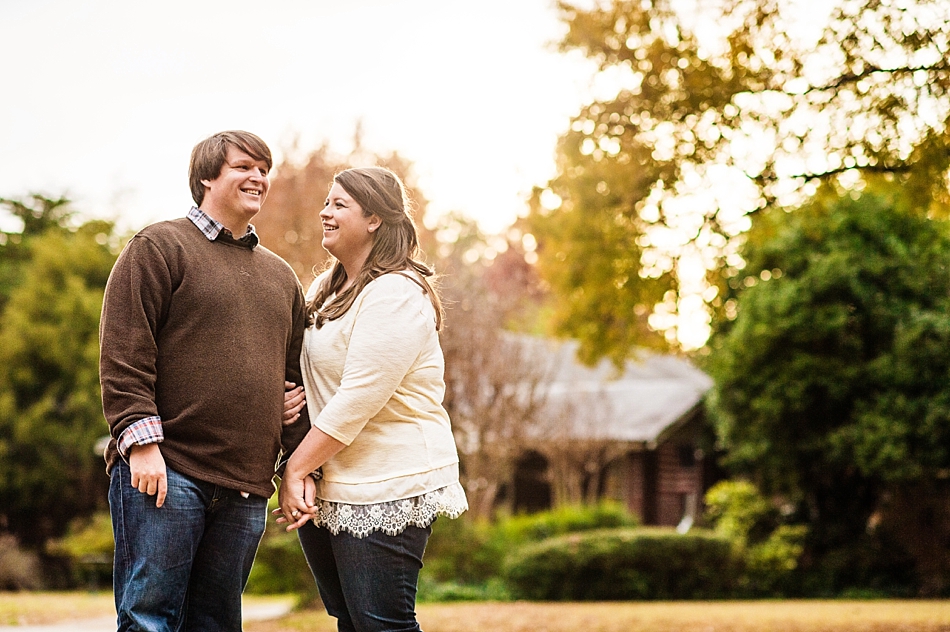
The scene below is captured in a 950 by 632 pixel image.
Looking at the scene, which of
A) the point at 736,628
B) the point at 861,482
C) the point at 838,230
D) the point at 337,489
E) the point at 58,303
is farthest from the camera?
the point at 58,303

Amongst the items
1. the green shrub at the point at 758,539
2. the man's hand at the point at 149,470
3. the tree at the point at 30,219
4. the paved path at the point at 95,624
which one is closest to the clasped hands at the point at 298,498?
the man's hand at the point at 149,470

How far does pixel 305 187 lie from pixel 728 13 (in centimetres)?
1001

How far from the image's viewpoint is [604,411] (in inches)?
798

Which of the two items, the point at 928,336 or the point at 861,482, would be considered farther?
the point at 861,482

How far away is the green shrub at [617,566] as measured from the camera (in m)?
13.5

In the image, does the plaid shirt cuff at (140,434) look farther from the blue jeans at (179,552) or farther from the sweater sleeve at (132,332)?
the blue jeans at (179,552)

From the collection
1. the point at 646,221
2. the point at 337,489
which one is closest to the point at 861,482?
the point at 646,221

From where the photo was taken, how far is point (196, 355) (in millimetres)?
2959

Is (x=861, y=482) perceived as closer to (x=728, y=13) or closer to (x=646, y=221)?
(x=646, y=221)

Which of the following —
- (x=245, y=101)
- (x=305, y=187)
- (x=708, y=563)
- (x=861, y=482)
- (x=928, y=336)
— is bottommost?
(x=708, y=563)

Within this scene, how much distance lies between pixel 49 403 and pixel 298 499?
18.8m

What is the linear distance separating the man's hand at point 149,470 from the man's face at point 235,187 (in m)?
0.80

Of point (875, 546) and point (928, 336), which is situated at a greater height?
point (928, 336)

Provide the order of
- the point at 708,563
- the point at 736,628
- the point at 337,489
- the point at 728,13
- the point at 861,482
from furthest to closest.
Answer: the point at 861,482 < the point at 708,563 < the point at 736,628 < the point at 728,13 < the point at 337,489
